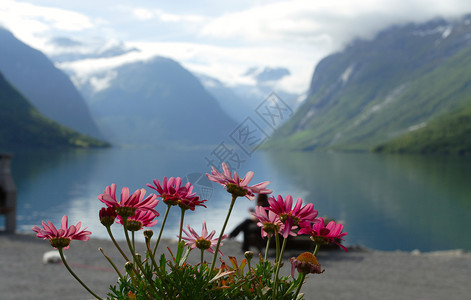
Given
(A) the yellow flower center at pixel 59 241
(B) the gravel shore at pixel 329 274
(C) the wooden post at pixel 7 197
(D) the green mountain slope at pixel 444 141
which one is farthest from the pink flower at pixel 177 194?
(D) the green mountain slope at pixel 444 141

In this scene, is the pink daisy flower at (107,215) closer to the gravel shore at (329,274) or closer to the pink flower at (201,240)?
the pink flower at (201,240)

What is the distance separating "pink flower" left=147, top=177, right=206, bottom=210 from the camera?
1746 millimetres

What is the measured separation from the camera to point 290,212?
175cm

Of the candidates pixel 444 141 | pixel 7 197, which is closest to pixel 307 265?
pixel 7 197

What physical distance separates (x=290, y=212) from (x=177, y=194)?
0.39m

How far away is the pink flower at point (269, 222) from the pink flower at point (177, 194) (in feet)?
0.67

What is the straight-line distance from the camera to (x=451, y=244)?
40.4 metres

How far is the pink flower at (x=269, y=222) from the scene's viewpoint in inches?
70.9

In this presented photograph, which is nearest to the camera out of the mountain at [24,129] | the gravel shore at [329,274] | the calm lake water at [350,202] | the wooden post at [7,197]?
the gravel shore at [329,274]

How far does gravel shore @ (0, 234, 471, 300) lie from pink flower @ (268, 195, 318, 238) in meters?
7.02

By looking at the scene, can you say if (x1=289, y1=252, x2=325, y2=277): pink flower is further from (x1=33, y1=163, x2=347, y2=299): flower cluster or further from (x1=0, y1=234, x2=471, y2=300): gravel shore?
(x1=0, y1=234, x2=471, y2=300): gravel shore

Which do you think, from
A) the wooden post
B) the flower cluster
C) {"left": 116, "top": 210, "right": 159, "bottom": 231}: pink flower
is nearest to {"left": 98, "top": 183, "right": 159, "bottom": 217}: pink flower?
the flower cluster

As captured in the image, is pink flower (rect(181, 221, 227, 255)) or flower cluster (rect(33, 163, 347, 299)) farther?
pink flower (rect(181, 221, 227, 255))

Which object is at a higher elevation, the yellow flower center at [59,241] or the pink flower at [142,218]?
the pink flower at [142,218]
